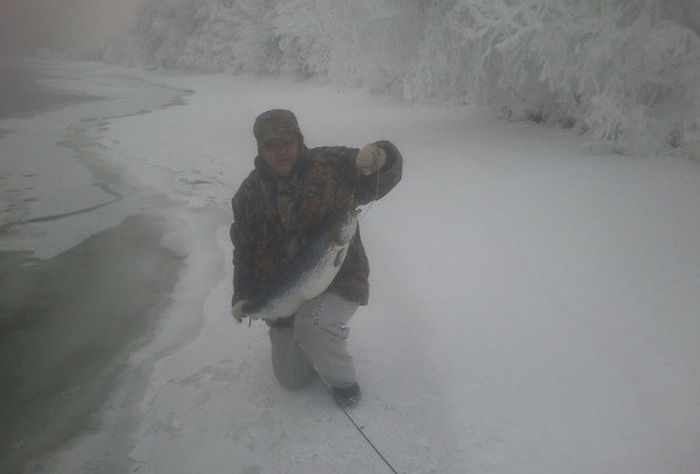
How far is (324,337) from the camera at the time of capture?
289cm

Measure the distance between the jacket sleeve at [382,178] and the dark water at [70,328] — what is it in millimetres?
2366

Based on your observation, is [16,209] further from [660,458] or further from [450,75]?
[660,458]

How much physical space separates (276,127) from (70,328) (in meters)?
3.27

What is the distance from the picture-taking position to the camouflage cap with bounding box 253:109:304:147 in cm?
270

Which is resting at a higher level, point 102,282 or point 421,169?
point 421,169

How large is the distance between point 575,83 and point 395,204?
3.94 m

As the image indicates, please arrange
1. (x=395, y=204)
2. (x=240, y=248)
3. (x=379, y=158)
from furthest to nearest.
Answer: (x=395, y=204)
(x=240, y=248)
(x=379, y=158)

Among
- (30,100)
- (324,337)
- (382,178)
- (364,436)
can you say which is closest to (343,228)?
(382,178)

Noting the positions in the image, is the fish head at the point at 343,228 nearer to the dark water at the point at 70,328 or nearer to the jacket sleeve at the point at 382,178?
the jacket sleeve at the point at 382,178

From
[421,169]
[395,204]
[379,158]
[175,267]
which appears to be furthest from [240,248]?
[421,169]

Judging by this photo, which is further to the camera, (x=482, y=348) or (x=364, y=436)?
(x=482, y=348)

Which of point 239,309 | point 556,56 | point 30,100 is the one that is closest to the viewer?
point 239,309

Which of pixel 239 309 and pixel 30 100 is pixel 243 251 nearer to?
pixel 239 309

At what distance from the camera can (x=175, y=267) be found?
5.80 m
